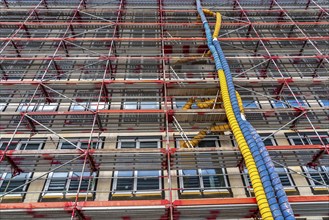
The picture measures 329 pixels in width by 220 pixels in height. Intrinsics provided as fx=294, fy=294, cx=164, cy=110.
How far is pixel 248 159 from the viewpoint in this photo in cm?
822

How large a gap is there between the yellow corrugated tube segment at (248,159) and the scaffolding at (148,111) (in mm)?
291

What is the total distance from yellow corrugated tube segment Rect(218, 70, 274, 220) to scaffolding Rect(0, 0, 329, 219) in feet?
0.95

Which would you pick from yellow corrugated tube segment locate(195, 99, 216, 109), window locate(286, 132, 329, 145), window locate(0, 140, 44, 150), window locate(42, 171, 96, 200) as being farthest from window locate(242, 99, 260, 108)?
window locate(0, 140, 44, 150)

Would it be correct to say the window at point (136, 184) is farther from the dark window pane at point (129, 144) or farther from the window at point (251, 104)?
the window at point (251, 104)

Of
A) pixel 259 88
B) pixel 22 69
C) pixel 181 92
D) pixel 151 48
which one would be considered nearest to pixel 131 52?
pixel 151 48

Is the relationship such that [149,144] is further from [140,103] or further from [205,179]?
[205,179]

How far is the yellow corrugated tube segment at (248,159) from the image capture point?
711 cm

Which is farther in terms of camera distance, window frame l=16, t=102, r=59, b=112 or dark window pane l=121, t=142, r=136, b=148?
window frame l=16, t=102, r=59, b=112

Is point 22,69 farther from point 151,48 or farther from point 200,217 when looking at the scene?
point 200,217

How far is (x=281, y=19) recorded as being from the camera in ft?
55.7

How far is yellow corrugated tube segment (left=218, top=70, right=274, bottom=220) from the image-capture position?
23.3 ft

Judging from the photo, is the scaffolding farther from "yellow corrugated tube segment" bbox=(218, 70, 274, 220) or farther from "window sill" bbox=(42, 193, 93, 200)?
"yellow corrugated tube segment" bbox=(218, 70, 274, 220)

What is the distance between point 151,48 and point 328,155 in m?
8.64

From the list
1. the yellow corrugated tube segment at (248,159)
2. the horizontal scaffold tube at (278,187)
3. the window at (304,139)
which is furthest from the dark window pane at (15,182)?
the window at (304,139)
